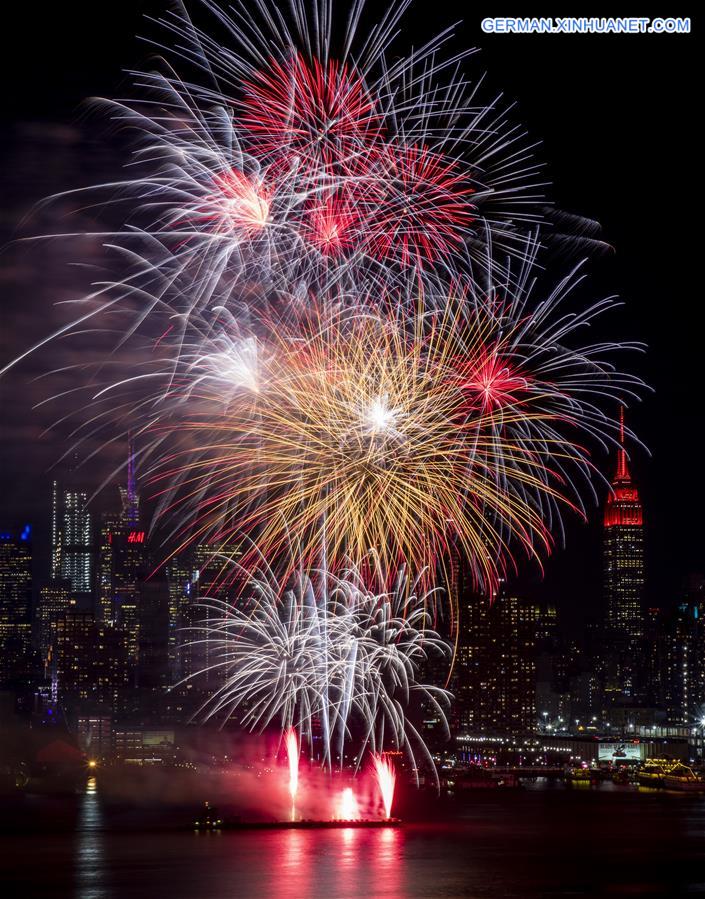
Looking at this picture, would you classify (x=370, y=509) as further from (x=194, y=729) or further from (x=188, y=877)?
(x=194, y=729)

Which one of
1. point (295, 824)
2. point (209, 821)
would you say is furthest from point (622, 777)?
point (295, 824)

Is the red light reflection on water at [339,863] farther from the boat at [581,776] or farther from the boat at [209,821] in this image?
the boat at [581,776]

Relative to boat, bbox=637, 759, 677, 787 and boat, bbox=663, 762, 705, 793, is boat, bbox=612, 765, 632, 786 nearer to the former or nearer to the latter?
boat, bbox=637, 759, 677, 787

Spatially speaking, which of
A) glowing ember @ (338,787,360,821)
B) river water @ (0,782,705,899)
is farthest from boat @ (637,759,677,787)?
glowing ember @ (338,787,360,821)

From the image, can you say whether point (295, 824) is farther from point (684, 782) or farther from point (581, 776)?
point (581, 776)

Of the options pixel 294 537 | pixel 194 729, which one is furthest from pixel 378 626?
pixel 194 729

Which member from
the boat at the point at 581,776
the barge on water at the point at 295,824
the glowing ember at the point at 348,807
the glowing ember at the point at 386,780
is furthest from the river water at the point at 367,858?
the boat at the point at 581,776
